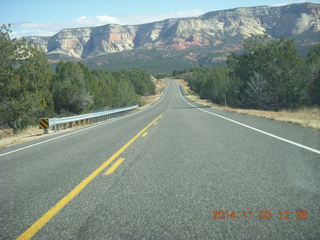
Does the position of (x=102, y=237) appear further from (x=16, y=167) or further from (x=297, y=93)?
(x=297, y=93)

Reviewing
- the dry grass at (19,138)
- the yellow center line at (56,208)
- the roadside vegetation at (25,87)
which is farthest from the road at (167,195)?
the roadside vegetation at (25,87)

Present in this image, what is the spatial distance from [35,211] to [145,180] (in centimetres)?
186

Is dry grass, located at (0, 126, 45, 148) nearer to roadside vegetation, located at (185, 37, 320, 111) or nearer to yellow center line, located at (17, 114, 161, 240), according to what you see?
yellow center line, located at (17, 114, 161, 240)

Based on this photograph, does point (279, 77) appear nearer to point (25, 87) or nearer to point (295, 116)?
point (295, 116)

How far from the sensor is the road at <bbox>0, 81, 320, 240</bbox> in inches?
127

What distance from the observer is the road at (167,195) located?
10.6 feet

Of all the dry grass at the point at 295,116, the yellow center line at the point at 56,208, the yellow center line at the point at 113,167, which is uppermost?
the yellow center line at the point at 56,208

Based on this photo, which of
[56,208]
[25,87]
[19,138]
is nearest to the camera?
[56,208]

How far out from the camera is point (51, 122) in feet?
53.3

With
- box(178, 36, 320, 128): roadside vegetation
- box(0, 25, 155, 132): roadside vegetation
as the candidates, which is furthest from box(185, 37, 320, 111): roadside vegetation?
box(0, 25, 155, 132): roadside vegetation

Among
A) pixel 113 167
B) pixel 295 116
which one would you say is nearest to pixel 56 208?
pixel 113 167

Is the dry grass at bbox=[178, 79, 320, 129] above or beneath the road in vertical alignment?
beneath

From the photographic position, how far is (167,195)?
430 centimetres

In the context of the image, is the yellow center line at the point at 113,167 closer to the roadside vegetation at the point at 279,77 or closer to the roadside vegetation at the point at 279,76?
the roadside vegetation at the point at 279,76
